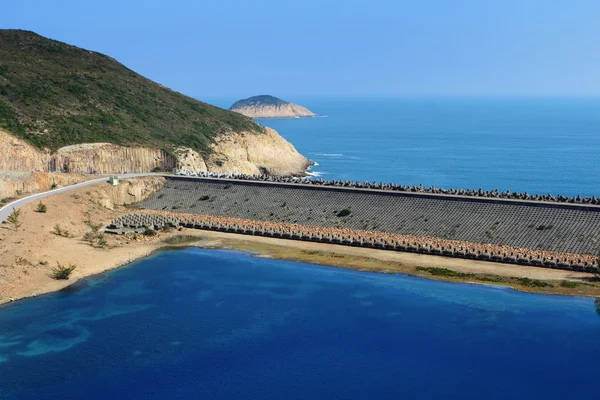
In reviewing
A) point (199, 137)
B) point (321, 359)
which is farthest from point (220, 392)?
point (199, 137)

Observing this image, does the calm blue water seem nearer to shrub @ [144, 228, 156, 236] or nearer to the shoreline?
the shoreline

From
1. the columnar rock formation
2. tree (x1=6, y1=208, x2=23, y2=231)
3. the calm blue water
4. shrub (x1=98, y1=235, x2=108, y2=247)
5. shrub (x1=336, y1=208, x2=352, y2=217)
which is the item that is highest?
shrub (x1=336, y1=208, x2=352, y2=217)

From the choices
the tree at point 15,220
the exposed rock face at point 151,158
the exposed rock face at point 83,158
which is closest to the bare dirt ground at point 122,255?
the tree at point 15,220

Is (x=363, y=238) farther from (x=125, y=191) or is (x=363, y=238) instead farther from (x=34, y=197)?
(x=34, y=197)

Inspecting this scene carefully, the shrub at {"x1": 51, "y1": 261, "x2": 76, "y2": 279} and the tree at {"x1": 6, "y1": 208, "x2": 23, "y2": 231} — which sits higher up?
the tree at {"x1": 6, "y1": 208, "x2": 23, "y2": 231}

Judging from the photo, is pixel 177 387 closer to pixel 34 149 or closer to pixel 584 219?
pixel 584 219

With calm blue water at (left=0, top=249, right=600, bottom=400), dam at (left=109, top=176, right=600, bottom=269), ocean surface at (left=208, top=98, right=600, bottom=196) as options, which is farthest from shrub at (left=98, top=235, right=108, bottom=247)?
ocean surface at (left=208, top=98, right=600, bottom=196)

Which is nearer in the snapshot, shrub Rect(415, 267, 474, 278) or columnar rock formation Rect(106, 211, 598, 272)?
shrub Rect(415, 267, 474, 278)
